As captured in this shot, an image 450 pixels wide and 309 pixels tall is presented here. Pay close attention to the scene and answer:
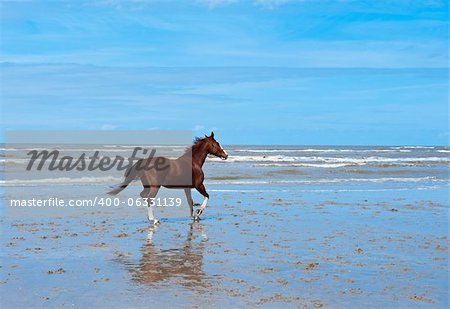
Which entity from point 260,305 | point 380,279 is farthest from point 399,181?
point 260,305

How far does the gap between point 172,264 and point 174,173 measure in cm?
517

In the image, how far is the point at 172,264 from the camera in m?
8.18

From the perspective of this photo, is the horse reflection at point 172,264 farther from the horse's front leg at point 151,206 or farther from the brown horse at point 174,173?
the brown horse at point 174,173

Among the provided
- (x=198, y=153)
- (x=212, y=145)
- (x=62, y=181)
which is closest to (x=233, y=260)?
(x=198, y=153)

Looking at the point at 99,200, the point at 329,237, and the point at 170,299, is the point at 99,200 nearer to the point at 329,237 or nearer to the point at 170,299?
the point at 329,237

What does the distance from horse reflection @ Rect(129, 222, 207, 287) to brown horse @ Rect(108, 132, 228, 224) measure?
2.77 metres

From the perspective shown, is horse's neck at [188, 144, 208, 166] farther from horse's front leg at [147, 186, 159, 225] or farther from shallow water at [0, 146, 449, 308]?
shallow water at [0, 146, 449, 308]

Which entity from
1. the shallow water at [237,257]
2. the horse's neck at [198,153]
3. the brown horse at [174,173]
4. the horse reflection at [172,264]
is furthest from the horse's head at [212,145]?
the horse reflection at [172,264]

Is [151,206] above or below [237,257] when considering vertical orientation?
above

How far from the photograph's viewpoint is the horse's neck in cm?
1364

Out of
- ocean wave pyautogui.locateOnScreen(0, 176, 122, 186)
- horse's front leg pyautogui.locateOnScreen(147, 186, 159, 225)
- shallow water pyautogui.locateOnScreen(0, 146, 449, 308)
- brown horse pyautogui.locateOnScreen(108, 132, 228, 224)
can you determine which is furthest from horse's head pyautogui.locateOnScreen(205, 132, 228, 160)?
ocean wave pyautogui.locateOnScreen(0, 176, 122, 186)

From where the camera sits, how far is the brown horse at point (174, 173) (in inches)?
511

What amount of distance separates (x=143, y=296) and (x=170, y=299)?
33 cm

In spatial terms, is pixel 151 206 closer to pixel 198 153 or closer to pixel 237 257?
pixel 198 153
